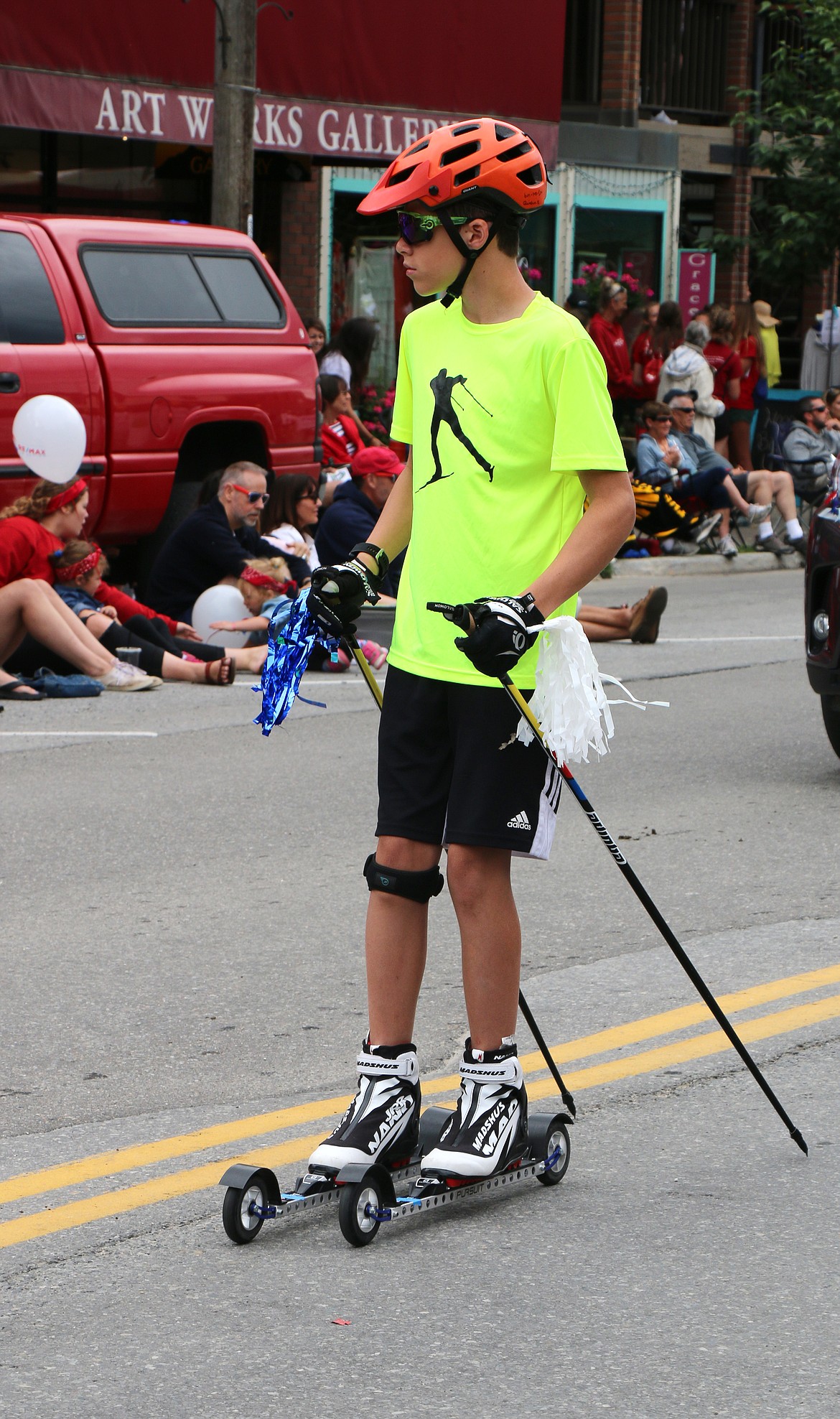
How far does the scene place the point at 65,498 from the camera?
34.9ft

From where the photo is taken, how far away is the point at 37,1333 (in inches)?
134

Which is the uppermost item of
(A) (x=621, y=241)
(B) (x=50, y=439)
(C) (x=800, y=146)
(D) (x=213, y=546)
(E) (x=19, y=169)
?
(C) (x=800, y=146)

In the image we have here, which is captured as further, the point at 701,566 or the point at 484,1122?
the point at 701,566

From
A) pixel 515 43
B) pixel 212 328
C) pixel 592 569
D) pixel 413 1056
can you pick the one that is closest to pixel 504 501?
pixel 592 569

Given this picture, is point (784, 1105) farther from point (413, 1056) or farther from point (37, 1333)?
point (37, 1333)

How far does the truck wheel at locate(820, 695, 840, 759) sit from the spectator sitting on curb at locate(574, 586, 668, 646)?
154 inches

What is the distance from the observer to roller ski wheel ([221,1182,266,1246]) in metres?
3.73

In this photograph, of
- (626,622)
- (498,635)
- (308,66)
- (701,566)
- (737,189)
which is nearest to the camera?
(498,635)

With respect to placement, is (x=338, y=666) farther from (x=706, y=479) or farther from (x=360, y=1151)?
(x=360, y=1151)

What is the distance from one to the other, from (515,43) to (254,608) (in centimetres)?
977

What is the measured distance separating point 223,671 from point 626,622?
306 cm

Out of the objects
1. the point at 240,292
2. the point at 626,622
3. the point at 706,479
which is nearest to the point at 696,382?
the point at 706,479

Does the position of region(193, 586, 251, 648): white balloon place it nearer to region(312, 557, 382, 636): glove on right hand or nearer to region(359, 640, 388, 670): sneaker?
region(359, 640, 388, 670): sneaker

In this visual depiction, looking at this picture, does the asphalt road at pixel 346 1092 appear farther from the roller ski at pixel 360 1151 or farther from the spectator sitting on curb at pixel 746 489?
the spectator sitting on curb at pixel 746 489
